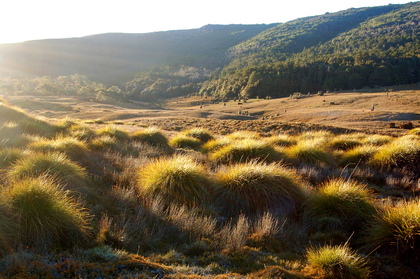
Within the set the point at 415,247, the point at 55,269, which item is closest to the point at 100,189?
the point at 55,269

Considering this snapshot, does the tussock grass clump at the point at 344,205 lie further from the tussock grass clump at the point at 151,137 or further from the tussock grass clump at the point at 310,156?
the tussock grass clump at the point at 151,137

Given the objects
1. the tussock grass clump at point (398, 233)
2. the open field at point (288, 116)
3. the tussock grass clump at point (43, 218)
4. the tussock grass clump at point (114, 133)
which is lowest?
the open field at point (288, 116)

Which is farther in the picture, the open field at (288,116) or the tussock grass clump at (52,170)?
the open field at (288,116)

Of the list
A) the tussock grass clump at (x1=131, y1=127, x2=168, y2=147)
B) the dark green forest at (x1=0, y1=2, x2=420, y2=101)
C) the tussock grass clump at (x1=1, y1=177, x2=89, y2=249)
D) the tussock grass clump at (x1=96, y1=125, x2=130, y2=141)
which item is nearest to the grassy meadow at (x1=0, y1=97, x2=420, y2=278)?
the tussock grass clump at (x1=1, y1=177, x2=89, y2=249)

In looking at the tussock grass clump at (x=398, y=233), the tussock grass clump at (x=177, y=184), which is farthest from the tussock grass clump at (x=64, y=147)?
the tussock grass clump at (x=398, y=233)

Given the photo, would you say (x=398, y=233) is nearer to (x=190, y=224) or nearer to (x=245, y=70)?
(x=190, y=224)

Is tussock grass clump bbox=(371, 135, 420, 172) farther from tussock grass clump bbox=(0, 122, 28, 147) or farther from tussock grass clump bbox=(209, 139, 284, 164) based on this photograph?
tussock grass clump bbox=(0, 122, 28, 147)

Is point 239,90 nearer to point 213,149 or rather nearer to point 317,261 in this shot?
point 213,149

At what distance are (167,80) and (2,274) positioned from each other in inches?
5766

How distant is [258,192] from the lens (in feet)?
17.3

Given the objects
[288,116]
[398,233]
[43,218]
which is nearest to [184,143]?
[43,218]

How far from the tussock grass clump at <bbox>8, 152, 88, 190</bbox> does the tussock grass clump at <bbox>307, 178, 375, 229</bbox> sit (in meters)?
4.51

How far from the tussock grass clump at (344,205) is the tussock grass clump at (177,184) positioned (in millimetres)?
2154

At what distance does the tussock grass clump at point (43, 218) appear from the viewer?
3.04 meters
